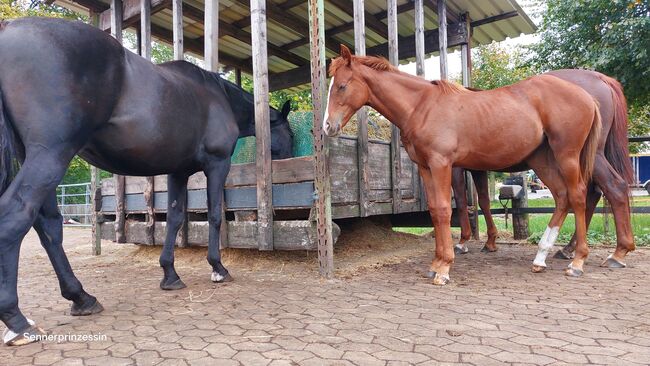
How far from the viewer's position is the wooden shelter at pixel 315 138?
4.05m

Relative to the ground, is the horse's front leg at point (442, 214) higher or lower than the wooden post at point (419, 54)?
lower

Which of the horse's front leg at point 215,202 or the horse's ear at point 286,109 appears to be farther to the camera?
the horse's ear at point 286,109

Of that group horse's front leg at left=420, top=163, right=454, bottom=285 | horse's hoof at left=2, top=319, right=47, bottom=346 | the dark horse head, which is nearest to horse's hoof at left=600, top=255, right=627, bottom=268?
horse's front leg at left=420, top=163, right=454, bottom=285

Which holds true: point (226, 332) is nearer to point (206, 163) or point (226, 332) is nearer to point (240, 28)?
point (206, 163)

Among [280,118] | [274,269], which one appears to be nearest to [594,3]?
[280,118]

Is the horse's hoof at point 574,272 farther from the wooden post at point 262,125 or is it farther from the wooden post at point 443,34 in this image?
the wooden post at point 443,34

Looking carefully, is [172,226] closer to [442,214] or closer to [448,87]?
[442,214]

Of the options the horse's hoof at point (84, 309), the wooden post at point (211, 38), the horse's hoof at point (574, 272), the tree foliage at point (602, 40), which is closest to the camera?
the horse's hoof at point (84, 309)

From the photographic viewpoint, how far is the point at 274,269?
439 cm

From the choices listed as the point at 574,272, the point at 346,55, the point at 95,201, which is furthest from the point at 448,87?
the point at 95,201

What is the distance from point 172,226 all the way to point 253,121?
1.43m

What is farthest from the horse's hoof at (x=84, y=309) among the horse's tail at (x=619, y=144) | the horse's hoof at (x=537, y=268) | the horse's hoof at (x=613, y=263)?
the horse's tail at (x=619, y=144)

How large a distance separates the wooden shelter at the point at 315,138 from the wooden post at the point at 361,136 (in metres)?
0.01

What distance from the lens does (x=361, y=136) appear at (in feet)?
14.8
